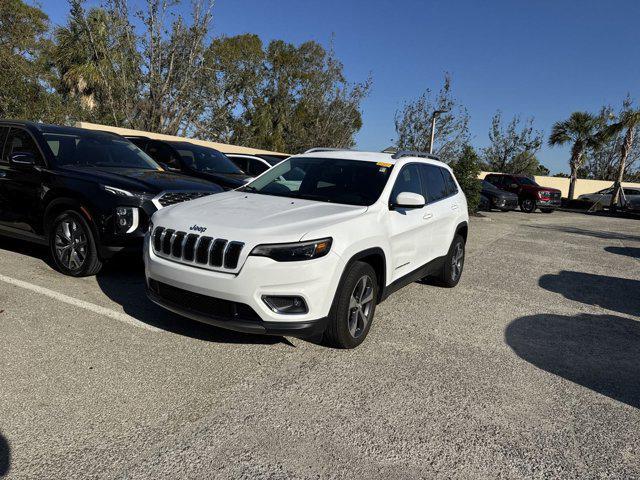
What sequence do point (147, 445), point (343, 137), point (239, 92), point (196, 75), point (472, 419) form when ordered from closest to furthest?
point (147, 445) < point (472, 419) < point (196, 75) < point (343, 137) < point (239, 92)

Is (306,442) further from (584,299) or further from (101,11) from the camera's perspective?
(101,11)

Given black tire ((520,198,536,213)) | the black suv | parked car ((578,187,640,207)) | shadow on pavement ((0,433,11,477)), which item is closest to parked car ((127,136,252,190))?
the black suv

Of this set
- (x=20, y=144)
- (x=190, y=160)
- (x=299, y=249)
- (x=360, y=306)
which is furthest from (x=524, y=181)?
(x=299, y=249)

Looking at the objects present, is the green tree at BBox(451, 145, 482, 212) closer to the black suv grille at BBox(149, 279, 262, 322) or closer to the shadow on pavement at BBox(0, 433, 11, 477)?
the black suv grille at BBox(149, 279, 262, 322)

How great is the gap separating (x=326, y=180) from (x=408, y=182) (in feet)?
2.84

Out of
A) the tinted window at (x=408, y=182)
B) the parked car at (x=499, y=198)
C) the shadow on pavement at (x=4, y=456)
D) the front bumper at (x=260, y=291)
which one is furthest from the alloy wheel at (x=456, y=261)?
the parked car at (x=499, y=198)

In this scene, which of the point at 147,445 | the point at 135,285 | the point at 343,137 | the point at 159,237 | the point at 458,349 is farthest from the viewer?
the point at 343,137

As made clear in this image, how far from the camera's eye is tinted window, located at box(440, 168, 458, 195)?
20.9 ft

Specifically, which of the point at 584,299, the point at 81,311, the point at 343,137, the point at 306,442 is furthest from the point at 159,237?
the point at 343,137

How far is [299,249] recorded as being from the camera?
3484 millimetres

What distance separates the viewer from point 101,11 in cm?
2362

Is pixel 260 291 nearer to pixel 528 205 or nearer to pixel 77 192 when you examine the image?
pixel 77 192

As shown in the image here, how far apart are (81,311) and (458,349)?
11.3 ft

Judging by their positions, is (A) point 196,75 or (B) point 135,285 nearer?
(B) point 135,285
